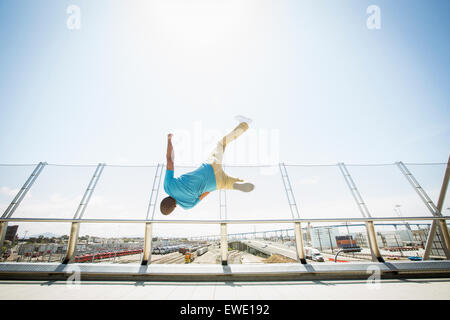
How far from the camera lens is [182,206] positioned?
10.1ft

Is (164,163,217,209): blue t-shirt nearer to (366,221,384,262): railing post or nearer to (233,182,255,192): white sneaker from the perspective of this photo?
(233,182,255,192): white sneaker

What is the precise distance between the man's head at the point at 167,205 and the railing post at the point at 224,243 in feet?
2.92

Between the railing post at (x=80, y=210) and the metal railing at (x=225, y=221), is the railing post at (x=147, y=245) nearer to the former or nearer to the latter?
the metal railing at (x=225, y=221)

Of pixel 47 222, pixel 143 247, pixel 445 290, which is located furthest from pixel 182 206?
pixel 445 290

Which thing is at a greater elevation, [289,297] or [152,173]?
[152,173]

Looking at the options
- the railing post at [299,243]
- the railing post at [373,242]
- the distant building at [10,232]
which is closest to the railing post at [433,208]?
the railing post at [373,242]

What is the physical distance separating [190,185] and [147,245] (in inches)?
44.6

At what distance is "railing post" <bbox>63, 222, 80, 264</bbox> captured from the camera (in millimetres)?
2656

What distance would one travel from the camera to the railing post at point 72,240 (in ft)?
8.71

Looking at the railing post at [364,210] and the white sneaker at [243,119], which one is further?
the white sneaker at [243,119]

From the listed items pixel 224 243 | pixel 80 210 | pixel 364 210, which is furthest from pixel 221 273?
pixel 364 210

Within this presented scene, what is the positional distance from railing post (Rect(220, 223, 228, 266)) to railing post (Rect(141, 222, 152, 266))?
111 cm

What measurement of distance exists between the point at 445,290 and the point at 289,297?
5.74ft
